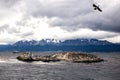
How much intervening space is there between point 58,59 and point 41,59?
10.1 meters

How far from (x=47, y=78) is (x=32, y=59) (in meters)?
92.0

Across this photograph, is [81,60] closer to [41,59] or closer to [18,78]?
[41,59]

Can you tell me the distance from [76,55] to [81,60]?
7002mm

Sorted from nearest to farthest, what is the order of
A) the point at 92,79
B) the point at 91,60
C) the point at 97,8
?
the point at 97,8 → the point at 92,79 → the point at 91,60

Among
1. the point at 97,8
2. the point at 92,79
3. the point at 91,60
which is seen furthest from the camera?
the point at 91,60

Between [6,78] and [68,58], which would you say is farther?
[68,58]

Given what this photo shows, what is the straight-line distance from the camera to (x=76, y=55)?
191 m

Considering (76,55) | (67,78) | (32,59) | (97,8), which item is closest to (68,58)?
(76,55)

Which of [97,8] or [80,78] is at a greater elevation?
[97,8]

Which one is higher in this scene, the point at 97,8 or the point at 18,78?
the point at 97,8

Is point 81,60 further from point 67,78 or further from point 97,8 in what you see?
point 97,8

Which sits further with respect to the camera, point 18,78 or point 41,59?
point 41,59

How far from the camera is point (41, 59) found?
192m

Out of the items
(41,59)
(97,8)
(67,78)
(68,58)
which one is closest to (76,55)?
(68,58)
